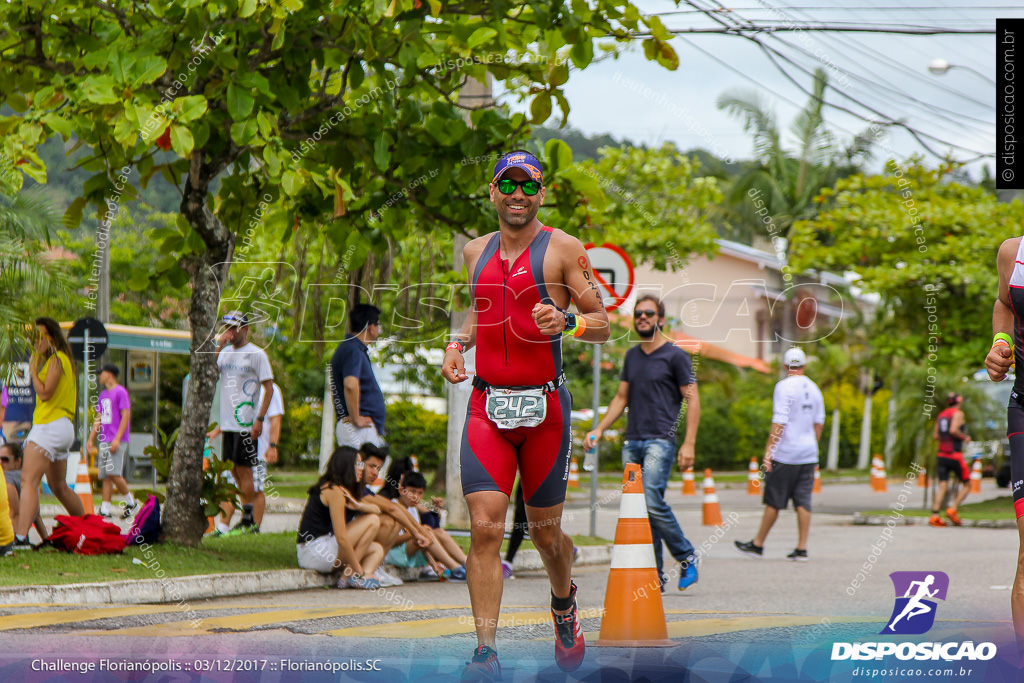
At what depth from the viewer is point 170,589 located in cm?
742

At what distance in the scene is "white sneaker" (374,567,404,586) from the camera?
8.57 meters

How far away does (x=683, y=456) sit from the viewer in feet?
27.4

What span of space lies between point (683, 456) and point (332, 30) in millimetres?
3739

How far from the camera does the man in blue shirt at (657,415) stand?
8328 millimetres

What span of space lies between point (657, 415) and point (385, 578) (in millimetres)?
2320

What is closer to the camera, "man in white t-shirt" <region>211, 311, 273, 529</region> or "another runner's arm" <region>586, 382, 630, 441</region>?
"another runner's arm" <region>586, 382, 630, 441</region>

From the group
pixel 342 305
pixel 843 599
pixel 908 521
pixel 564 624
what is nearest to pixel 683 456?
pixel 843 599

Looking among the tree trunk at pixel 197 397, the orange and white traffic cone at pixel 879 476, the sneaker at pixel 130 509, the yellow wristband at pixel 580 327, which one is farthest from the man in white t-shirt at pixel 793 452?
the orange and white traffic cone at pixel 879 476

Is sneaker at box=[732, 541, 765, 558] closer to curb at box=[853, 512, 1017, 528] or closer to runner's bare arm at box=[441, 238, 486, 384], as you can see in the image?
curb at box=[853, 512, 1017, 528]

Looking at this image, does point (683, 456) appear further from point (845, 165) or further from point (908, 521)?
point (845, 165)

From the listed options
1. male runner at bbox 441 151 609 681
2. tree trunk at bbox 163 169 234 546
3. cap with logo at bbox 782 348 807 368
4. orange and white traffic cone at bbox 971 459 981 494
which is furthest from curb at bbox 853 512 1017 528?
male runner at bbox 441 151 609 681

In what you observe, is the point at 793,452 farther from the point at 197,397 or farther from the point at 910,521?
the point at 910,521

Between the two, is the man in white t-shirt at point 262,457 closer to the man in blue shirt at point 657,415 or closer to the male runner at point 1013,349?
the man in blue shirt at point 657,415

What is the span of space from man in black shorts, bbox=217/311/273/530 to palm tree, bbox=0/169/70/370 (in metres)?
2.39
